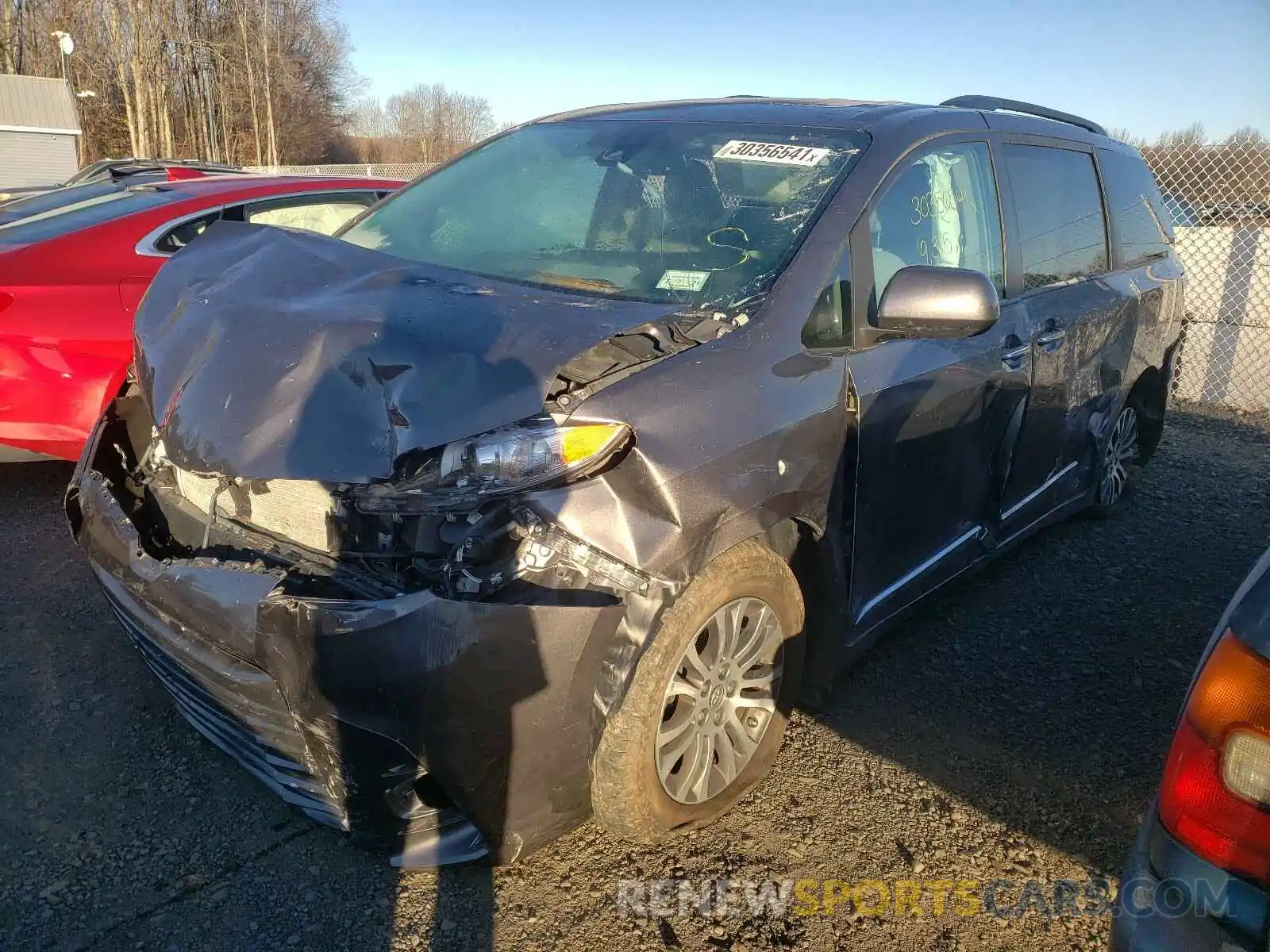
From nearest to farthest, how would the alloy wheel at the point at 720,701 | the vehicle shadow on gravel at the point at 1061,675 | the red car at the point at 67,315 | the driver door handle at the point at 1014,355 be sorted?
the alloy wheel at the point at 720,701 < the vehicle shadow on gravel at the point at 1061,675 < the driver door handle at the point at 1014,355 < the red car at the point at 67,315

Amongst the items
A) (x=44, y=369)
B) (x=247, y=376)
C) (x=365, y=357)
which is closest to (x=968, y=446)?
(x=365, y=357)

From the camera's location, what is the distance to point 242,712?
6.89ft

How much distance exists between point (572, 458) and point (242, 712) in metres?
0.98

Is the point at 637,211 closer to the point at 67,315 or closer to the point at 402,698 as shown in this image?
the point at 402,698

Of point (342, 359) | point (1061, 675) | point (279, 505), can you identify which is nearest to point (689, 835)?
point (279, 505)

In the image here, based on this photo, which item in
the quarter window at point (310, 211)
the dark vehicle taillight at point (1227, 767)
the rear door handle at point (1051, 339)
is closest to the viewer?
the dark vehicle taillight at point (1227, 767)

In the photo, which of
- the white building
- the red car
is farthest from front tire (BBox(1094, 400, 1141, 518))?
the white building

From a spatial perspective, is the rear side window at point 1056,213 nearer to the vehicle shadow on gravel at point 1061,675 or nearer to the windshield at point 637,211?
the windshield at point 637,211

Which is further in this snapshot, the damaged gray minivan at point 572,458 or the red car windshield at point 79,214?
the red car windshield at point 79,214

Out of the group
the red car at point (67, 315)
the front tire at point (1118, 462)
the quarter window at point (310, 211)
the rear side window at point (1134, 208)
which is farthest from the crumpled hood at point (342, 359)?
the front tire at point (1118, 462)

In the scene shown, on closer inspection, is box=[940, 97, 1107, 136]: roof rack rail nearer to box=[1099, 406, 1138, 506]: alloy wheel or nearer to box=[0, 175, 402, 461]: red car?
box=[1099, 406, 1138, 506]: alloy wheel

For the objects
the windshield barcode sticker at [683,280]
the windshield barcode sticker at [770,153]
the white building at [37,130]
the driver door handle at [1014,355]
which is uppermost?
the white building at [37,130]

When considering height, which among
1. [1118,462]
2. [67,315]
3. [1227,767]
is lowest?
[1118,462]

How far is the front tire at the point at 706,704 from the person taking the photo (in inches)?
83.0
